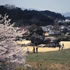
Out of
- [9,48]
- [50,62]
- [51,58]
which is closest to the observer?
[9,48]

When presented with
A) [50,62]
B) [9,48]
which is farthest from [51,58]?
[9,48]

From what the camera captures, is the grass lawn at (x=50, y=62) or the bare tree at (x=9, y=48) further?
the grass lawn at (x=50, y=62)

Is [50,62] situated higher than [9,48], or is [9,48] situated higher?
[9,48]

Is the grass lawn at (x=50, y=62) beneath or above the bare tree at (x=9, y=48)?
beneath

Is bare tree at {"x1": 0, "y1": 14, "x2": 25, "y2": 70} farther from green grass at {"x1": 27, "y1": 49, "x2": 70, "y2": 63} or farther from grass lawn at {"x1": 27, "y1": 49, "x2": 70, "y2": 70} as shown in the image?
green grass at {"x1": 27, "y1": 49, "x2": 70, "y2": 63}

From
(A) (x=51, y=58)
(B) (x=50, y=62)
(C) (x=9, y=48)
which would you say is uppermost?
(C) (x=9, y=48)

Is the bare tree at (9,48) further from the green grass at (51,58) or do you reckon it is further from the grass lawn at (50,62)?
the green grass at (51,58)

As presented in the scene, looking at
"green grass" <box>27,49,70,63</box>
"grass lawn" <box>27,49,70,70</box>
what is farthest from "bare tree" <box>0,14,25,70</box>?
"green grass" <box>27,49,70,63</box>

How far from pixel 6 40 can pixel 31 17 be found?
290 feet

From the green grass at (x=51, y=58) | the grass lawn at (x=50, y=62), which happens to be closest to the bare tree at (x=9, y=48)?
the grass lawn at (x=50, y=62)

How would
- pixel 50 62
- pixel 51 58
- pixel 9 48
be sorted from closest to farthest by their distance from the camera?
1. pixel 9 48
2. pixel 50 62
3. pixel 51 58

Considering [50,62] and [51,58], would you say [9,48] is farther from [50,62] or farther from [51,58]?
[51,58]

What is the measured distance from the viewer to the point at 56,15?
125500 millimetres

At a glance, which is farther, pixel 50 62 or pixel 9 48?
pixel 50 62
